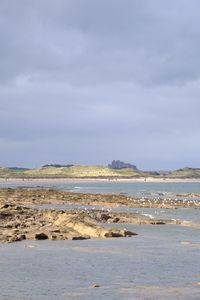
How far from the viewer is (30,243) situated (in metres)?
28.2

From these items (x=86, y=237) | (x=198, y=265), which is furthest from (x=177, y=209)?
(x=198, y=265)

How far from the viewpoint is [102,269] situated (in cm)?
2138

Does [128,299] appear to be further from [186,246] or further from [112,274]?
[186,246]

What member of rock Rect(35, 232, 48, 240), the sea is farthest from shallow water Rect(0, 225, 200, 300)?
rock Rect(35, 232, 48, 240)

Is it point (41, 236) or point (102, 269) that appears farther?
point (41, 236)

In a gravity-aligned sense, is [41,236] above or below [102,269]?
above

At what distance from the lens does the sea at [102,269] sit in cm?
1727

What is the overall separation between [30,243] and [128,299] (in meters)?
12.6

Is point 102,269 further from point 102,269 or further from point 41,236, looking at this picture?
point 41,236

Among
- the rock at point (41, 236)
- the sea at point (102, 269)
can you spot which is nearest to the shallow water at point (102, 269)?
the sea at point (102, 269)

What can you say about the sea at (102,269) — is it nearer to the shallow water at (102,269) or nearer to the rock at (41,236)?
the shallow water at (102,269)

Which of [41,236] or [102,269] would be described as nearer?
[102,269]

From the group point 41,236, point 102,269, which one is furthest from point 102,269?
point 41,236

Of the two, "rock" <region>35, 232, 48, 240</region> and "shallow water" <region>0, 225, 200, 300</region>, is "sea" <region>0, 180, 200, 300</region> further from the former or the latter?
"rock" <region>35, 232, 48, 240</region>
